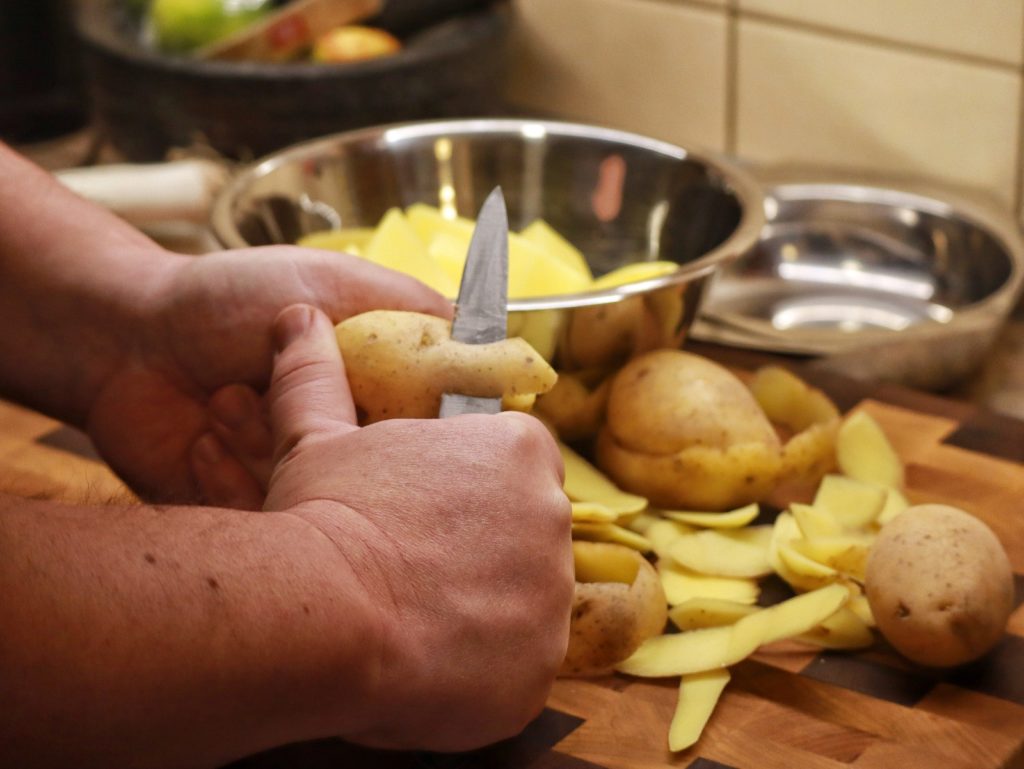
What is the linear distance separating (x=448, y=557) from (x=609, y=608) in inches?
7.3

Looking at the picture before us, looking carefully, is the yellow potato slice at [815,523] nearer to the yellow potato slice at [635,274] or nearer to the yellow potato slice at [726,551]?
the yellow potato slice at [726,551]

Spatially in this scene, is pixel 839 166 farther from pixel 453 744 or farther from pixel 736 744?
pixel 453 744

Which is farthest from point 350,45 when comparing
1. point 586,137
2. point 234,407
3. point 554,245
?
point 234,407

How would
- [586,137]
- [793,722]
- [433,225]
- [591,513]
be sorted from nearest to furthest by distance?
1. [793,722]
2. [591,513]
3. [433,225]
4. [586,137]

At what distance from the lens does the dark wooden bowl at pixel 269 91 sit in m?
1.51

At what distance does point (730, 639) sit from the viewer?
2.78 feet

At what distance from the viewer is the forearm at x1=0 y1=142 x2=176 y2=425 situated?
97cm

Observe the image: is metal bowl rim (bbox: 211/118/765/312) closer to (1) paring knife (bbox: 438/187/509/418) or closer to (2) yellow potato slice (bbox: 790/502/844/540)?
(1) paring knife (bbox: 438/187/509/418)

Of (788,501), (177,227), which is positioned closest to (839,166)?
(788,501)

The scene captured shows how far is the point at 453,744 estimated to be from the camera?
0.72 meters

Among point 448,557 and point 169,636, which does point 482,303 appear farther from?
point 169,636

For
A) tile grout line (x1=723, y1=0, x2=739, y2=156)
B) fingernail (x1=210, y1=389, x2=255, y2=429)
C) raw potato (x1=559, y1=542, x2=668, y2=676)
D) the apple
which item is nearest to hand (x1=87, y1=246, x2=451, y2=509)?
fingernail (x1=210, y1=389, x2=255, y2=429)

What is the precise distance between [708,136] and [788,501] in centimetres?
79

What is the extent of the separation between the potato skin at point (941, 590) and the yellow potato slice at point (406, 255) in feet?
1.36
